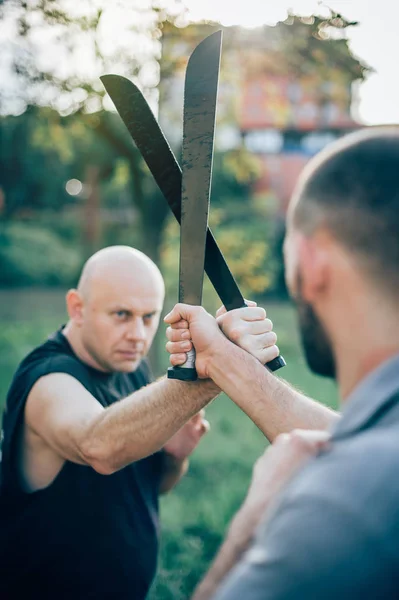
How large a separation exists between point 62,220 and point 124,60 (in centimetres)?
1745

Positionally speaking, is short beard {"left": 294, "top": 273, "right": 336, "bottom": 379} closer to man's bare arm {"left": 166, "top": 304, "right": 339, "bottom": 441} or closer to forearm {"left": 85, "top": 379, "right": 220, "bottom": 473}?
man's bare arm {"left": 166, "top": 304, "right": 339, "bottom": 441}

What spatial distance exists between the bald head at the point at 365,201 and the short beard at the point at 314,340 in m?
0.16

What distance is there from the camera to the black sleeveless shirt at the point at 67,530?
261 cm

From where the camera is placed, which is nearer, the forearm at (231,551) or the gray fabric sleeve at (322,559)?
the gray fabric sleeve at (322,559)

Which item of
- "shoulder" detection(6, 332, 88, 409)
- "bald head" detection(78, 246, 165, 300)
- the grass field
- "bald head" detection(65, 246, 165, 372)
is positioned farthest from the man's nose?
the grass field

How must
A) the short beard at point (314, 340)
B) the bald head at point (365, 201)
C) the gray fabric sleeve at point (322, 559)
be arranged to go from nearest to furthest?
the gray fabric sleeve at point (322, 559), the bald head at point (365, 201), the short beard at point (314, 340)

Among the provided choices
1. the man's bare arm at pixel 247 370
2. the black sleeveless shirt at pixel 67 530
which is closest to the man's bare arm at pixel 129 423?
the man's bare arm at pixel 247 370

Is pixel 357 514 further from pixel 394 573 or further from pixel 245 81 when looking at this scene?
pixel 245 81

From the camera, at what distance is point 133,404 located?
2424 millimetres

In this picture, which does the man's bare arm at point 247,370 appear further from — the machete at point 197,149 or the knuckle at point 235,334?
the machete at point 197,149

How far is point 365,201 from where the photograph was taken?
1.25m

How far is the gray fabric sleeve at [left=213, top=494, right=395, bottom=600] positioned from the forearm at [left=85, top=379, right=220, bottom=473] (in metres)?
1.35

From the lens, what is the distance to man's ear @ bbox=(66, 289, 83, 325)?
308 cm

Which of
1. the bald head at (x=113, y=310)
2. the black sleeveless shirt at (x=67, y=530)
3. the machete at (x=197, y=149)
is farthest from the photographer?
the bald head at (x=113, y=310)
